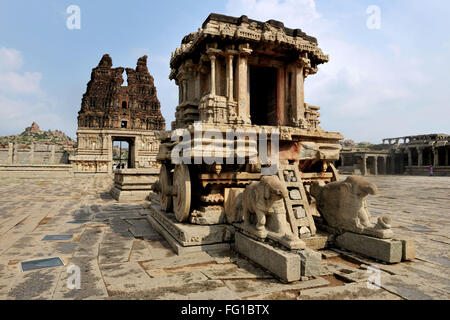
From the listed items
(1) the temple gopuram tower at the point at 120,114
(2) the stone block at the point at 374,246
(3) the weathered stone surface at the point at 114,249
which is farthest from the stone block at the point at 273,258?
(1) the temple gopuram tower at the point at 120,114

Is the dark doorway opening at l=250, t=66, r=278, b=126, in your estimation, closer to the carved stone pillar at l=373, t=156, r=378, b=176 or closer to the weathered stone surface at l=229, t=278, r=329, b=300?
the weathered stone surface at l=229, t=278, r=329, b=300

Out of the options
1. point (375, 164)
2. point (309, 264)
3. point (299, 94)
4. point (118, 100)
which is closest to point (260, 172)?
point (309, 264)

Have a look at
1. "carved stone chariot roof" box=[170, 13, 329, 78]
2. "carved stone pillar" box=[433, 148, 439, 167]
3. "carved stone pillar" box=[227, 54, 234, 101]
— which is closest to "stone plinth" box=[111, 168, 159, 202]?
"carved stone chariot roof" box=[170, 13, 329, 78]

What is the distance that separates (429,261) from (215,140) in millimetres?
2991

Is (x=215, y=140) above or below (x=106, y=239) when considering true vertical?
above

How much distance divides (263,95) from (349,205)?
160 inches

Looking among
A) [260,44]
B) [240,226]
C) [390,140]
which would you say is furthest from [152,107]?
[390,140]

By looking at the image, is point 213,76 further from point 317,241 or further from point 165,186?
point 317,241

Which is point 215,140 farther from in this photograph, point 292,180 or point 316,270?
point 316,270

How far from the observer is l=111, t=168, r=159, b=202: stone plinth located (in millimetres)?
9492

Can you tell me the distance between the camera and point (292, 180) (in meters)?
3.96

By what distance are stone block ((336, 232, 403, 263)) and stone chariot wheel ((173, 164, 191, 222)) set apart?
2.20m
